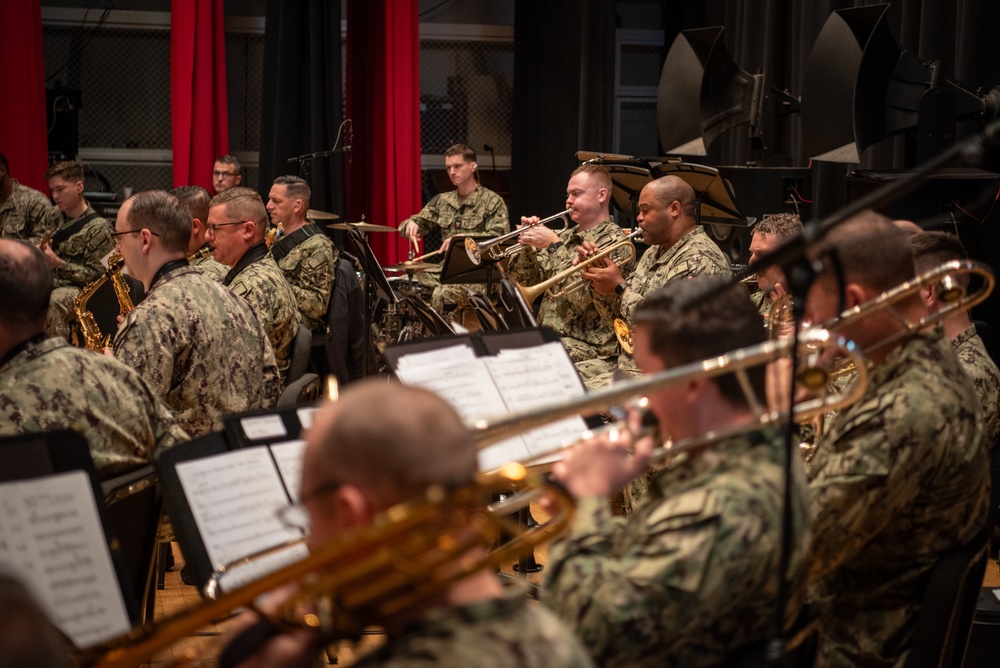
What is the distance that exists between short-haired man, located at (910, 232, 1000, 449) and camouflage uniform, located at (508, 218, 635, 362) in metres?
2.38

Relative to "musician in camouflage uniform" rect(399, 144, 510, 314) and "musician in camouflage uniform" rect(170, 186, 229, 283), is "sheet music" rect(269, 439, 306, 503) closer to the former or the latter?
"musician in camouflage uniform" rect(170, 186, 229, 283)

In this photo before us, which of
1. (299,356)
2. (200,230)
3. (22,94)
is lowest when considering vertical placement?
(299,356)

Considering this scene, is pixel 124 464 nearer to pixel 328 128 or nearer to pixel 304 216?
pixel 304 216

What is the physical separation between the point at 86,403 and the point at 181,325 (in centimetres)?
123

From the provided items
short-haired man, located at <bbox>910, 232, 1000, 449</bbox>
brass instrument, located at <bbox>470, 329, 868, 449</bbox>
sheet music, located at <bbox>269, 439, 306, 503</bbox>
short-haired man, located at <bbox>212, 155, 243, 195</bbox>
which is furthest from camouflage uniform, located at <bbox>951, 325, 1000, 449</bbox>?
short-haired man, located at <bbox>212, 155, 243, 195</bbox>

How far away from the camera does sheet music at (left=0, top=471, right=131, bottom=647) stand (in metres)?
1.94

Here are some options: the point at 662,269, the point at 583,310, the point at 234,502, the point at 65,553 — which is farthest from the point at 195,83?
the point at 65,553

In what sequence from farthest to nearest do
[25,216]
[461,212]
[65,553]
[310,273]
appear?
1. [461,212]
2. [25,216]
3. [310,273]
4. [65,553]

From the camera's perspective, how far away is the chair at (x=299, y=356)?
527cm

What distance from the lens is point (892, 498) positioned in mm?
2252

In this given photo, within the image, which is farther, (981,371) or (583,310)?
(583,310)

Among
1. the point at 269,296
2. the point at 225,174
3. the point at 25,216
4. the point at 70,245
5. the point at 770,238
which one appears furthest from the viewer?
the point at 225,174

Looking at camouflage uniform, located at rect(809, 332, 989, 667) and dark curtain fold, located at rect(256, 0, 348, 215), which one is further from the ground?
dark curtain fold, located at rect(256, 0, 348, 215)

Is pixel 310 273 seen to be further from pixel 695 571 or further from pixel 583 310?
pixel 695 571
